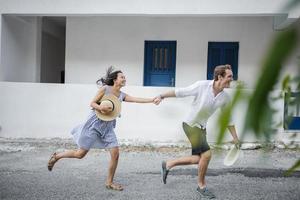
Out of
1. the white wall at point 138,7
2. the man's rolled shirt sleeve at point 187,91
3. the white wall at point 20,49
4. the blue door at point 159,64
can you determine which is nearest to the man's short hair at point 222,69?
the man's rolled shirt sleeve at point 187,91

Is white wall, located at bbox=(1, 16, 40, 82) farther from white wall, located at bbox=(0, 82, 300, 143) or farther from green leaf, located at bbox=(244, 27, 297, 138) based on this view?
green leaf, located at bbox=(244, 27, 297, 138)

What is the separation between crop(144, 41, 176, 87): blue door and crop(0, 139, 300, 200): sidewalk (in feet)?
9.34

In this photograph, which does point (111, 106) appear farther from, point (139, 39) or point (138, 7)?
point (139, 39)

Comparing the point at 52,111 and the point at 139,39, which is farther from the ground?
the point at 139,39

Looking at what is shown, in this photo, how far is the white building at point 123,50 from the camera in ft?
27.3

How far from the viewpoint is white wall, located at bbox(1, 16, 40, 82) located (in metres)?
8.88

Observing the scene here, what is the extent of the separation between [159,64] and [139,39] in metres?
0.86

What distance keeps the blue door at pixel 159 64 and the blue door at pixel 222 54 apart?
0.90 m

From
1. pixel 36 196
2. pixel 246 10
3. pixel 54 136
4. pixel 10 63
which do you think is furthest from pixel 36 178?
pixel 246 10

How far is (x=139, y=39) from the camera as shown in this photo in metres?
9.73

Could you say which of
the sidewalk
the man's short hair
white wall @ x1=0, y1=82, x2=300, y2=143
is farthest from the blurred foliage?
white wall @ x1=0, y1=82, x2=300, y2=143

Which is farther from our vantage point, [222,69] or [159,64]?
Result: [159,64]

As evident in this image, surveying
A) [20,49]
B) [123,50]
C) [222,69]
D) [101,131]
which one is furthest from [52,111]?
[222,69]

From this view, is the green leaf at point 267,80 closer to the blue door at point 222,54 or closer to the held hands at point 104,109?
the held hands at point 104,109
